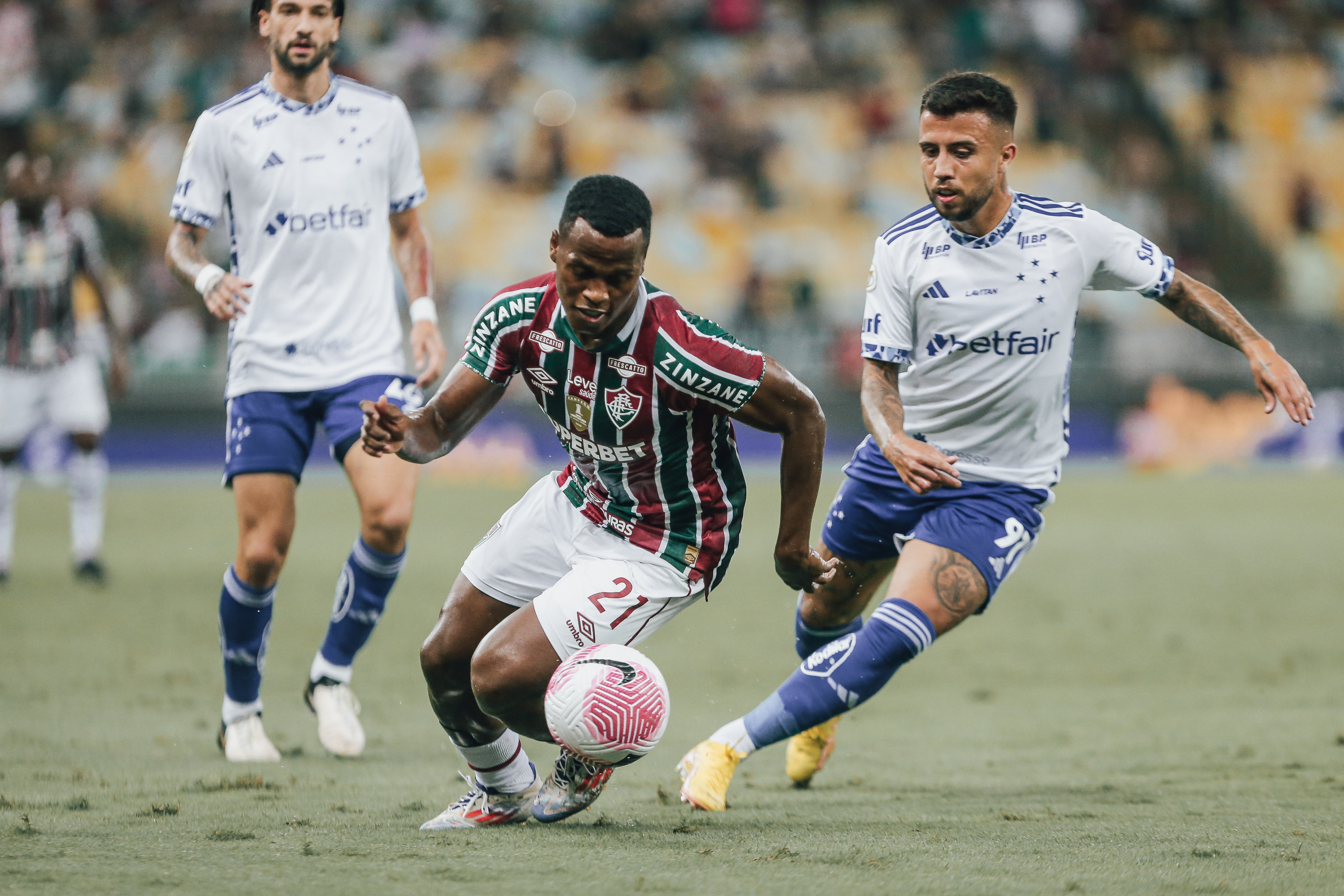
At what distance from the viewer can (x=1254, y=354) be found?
15.5 ft

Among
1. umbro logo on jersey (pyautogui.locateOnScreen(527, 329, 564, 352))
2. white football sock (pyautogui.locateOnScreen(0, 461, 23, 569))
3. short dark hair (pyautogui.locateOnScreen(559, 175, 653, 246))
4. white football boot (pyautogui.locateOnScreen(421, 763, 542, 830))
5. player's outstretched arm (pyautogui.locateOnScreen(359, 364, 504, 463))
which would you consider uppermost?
short dark hair (pyautogui.locateOnScreen(559, 175, 653, 246))

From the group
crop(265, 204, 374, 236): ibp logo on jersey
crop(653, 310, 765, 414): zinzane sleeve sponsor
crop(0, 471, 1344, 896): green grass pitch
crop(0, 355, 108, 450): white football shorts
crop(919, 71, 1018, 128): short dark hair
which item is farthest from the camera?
crop(0, 355, 108, 450): white football shorts

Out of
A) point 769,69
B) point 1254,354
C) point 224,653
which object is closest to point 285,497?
point 224,653

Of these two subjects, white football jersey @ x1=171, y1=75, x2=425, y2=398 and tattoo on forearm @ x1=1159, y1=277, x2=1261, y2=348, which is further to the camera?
white football jersey @ x1=171, y1=75, x2=425, y2=398

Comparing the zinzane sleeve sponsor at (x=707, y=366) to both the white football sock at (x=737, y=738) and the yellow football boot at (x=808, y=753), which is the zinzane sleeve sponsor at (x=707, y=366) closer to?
the white football sock at (x=737, y=738)

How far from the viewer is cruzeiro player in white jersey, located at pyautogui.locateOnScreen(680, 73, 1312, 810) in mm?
4633

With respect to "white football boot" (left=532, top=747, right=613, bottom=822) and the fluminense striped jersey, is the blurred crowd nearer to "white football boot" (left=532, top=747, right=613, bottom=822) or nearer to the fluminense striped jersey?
the fluminense striped jersey

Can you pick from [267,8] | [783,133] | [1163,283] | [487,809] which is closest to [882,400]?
[1163,283]

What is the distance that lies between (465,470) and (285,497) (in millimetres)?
13380

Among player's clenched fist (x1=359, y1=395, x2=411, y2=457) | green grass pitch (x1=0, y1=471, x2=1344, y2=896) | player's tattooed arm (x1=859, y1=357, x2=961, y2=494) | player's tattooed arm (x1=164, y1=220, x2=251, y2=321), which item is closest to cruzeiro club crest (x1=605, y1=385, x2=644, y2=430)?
player's clenched fist (x1=359, y1=395, x2=411, y2=457)

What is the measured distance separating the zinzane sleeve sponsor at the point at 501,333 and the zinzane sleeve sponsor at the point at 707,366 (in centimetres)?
Result: 40

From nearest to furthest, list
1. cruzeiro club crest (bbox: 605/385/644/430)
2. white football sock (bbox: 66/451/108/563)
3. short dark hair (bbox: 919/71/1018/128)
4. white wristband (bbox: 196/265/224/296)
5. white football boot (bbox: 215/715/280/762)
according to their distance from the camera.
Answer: cruzeiro club crest (bbox: 605/385/644/430), short dark hair (bbox: 919/71/1018/128), white wristband (bbox: 196/265/224/296), white football boot (bbox: 215/715/280/762), white football sock (bbox: 66/451/108/563)

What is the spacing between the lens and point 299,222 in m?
5.75

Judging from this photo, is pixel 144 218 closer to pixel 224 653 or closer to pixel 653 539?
pixel 224 653
